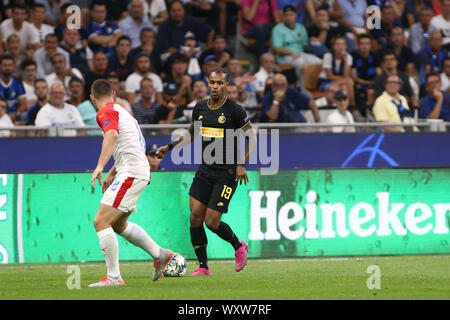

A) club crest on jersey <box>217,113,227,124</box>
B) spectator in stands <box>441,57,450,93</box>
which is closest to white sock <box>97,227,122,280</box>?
club crest on jersey <box>217,113,227,124</box>

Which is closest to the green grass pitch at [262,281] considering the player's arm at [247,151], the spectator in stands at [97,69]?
the player's arm at [247,151]

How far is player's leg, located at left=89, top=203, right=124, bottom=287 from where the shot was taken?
876cm

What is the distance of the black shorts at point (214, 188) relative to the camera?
9.93 meters

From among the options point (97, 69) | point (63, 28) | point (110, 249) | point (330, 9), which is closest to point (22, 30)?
point (63, 28)

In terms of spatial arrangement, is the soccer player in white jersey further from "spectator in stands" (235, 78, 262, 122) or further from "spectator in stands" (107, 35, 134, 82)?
"spectator in stands" (107, 35, 134, 82)

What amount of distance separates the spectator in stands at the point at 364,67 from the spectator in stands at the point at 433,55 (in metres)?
1.12

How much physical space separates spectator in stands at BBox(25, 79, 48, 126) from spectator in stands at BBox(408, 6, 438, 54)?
797cm

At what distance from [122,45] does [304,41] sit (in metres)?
3.83

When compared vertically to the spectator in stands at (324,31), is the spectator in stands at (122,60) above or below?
below

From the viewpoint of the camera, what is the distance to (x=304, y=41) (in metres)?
17.9

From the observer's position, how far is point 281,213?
12.2 meters

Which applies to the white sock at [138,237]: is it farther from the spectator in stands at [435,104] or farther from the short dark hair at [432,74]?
the short dark hair at [432,74]

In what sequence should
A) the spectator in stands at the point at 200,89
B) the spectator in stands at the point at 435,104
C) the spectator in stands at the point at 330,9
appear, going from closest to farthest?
the spectator in stands at the point at 200,89 → the spectator in stands at the point at 435,104 → the spectator in stands at the point at 330,9

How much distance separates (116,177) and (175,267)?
55.7 inches
